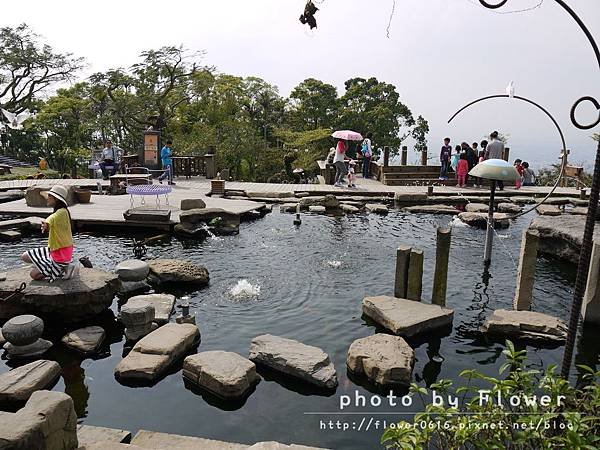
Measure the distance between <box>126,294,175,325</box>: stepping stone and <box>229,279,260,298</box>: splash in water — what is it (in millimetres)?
1201

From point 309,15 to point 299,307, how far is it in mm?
5807

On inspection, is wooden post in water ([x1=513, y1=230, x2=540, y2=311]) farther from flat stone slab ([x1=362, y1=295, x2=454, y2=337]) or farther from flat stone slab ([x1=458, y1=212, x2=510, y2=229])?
flat stone slab ([x1=458, y1=212, x2=510, y2=229])

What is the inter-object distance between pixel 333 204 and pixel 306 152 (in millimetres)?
15846

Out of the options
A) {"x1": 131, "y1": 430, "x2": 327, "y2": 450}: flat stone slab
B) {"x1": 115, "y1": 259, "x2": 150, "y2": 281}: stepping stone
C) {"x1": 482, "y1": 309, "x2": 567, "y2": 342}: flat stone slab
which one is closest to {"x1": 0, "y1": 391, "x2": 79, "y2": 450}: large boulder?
{"x1": 131, "y1": 430, "x2": 327, "y2": 450}: flat stone slab

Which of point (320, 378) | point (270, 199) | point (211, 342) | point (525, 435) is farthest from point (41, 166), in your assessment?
point (525, 435)

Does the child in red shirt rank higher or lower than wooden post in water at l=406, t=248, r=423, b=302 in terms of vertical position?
higher

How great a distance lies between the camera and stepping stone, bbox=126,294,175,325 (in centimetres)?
789

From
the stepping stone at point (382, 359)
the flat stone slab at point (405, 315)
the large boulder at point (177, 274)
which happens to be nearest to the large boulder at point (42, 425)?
the stepping stone at point (382, 359)

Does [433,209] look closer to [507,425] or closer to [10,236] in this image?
[10,236]

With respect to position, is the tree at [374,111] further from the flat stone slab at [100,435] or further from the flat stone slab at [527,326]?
the flat stone slab at [100,435]

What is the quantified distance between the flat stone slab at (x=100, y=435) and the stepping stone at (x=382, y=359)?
3018 mm

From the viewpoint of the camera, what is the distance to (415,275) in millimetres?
8375

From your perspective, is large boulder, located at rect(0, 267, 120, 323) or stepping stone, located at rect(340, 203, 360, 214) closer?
large boulder, located at rect(0, 267, 120, 323)

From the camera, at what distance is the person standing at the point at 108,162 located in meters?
22.8
